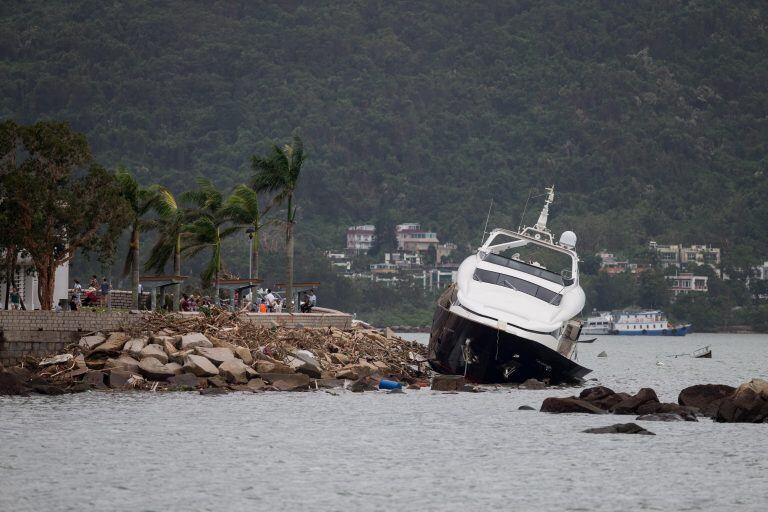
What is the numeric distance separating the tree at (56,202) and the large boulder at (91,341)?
516 centimetres

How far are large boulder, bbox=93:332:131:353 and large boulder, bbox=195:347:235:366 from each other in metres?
2.77

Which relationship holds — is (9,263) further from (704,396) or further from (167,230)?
(704,396)

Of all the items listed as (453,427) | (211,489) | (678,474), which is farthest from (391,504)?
(453,427)

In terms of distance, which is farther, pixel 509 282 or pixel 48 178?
Answer: pixel 48 178

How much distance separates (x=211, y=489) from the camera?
28.4 metres

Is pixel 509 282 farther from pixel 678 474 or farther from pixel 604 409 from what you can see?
pixel 678 474

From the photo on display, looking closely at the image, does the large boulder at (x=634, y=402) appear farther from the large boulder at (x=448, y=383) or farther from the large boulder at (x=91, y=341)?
the large boulder at (x=91, y=341)

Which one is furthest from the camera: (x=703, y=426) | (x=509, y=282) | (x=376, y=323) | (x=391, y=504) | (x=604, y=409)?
(x=376, y=323)

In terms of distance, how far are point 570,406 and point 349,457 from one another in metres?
11.1

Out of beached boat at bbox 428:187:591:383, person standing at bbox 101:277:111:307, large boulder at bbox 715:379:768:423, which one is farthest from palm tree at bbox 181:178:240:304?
large boulder at bbox 715:379:768:423

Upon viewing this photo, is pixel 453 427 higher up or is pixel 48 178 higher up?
pixel 48 178

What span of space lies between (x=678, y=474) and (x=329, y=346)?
86.2 ft

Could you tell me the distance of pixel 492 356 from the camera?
50.2 meters

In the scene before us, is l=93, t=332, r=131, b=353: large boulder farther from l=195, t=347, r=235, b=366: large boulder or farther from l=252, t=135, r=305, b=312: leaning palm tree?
l=252, t=135, r=305, b=312: leaning palm tree
